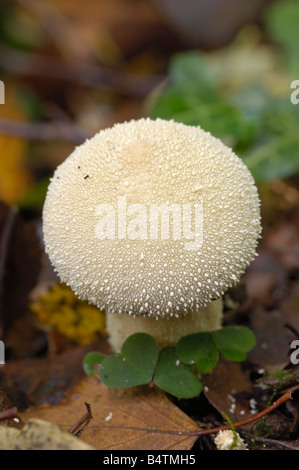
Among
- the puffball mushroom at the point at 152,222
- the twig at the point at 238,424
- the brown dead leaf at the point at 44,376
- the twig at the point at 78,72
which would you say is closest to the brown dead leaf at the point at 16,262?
the brown dead leaf at the point at 44,376

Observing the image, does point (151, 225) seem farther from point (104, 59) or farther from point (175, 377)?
point (104, 59)

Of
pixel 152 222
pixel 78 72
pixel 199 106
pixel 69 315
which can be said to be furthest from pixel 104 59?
pixel 152 222

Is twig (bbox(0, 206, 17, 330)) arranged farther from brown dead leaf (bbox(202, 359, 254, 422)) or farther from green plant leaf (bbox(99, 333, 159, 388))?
brown dead leaf (bbox(202, 359, 254, 422))

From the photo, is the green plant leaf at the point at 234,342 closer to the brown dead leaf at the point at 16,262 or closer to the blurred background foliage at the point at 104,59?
the brown dead leaf at the point at 16,262

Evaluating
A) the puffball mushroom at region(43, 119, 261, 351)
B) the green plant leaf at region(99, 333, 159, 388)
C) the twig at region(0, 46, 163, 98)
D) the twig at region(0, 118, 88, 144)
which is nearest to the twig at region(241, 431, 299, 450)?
the green plant leaf at region(99, 333, 159, 388)

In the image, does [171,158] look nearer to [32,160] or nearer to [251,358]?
[251,358]
